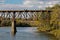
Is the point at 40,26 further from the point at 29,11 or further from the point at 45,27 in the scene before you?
the point at 29,11

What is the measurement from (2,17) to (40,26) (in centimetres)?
2488

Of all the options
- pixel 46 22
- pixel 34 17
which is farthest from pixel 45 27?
pixel 34 17

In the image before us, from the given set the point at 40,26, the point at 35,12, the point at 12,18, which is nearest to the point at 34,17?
the point at 35,12

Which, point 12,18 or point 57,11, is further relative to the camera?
point 12,18

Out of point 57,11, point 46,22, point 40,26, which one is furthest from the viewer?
point 40,26

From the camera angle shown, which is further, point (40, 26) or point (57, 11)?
point (40, 26)

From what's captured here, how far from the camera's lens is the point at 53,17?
103 meters

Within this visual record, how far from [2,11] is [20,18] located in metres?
8.43

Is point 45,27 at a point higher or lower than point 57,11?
lower

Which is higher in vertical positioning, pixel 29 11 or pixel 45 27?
pixel 29 11

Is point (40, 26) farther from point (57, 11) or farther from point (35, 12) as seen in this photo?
point (57, 11)

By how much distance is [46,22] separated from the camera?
11981cm

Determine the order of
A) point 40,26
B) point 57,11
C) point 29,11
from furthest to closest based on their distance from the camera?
point 40,26 → point 29,11 → point 57,11

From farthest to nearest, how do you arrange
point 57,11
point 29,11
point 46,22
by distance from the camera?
point 46,22
point 29,11
point 57,11
